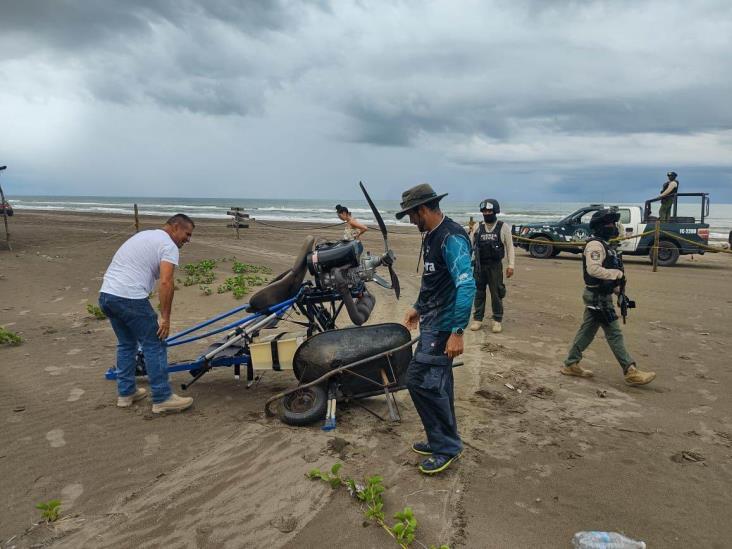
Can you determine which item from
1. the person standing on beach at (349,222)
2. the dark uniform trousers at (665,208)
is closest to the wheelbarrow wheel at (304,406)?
the person standing on beach at (349,222)

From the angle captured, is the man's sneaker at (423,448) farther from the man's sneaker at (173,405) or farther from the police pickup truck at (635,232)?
the police pickup truck at (635,232)

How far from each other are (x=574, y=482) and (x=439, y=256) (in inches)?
69.8

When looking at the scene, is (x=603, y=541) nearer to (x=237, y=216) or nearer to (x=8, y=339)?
(x=8, y=339)

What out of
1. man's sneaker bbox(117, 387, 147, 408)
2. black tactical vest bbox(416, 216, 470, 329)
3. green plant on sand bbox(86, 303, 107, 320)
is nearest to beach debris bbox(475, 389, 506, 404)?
black tactical vest bbox(416, 216, 470, 329)

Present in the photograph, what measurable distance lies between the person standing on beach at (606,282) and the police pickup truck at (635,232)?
8722 millimetres

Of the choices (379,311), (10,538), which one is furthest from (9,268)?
(10,538)

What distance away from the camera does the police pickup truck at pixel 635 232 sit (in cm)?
1449

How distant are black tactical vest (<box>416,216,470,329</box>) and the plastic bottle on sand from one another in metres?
1.45

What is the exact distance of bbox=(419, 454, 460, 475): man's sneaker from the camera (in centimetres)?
335

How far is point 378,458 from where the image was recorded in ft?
11.8

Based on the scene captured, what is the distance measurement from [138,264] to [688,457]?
181 inches

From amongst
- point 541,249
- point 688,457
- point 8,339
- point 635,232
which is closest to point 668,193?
point 635,232

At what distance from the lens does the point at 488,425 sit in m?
4.21

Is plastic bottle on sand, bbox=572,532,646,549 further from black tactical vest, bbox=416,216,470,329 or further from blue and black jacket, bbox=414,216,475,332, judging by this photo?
black tactical vest, bbox=416,216,470,329
